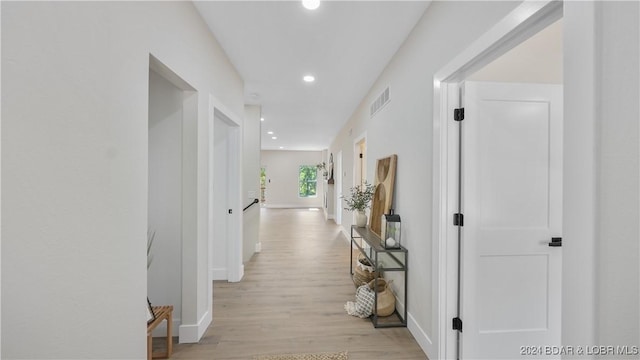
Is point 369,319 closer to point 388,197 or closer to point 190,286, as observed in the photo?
point 388,197

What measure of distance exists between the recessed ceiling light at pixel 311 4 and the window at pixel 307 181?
9.97 m

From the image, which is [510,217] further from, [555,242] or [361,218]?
[361,218]

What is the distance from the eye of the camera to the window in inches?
466

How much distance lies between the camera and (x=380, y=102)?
3.18 m

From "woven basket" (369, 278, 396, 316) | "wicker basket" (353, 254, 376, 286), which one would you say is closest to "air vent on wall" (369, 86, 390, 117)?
"wicker basket" (353, 254, 376, 286)

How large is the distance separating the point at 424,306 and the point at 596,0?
1939 mm

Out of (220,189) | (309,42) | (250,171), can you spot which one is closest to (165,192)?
(220,189)

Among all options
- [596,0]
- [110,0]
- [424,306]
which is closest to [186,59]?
[110,0]

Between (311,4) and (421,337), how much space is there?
2590 millimetres

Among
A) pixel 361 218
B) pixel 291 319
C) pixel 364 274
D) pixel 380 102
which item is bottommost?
pixel 291 319

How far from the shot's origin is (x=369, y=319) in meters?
2.43

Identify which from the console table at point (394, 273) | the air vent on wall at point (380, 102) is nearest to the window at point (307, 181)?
the air vent on wall at point (380, 102)

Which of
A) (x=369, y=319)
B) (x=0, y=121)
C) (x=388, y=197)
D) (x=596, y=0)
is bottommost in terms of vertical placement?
(x=369, y=319)

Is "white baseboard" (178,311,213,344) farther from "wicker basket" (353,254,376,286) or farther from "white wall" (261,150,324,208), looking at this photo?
"white wall" (261,150,324,208)
